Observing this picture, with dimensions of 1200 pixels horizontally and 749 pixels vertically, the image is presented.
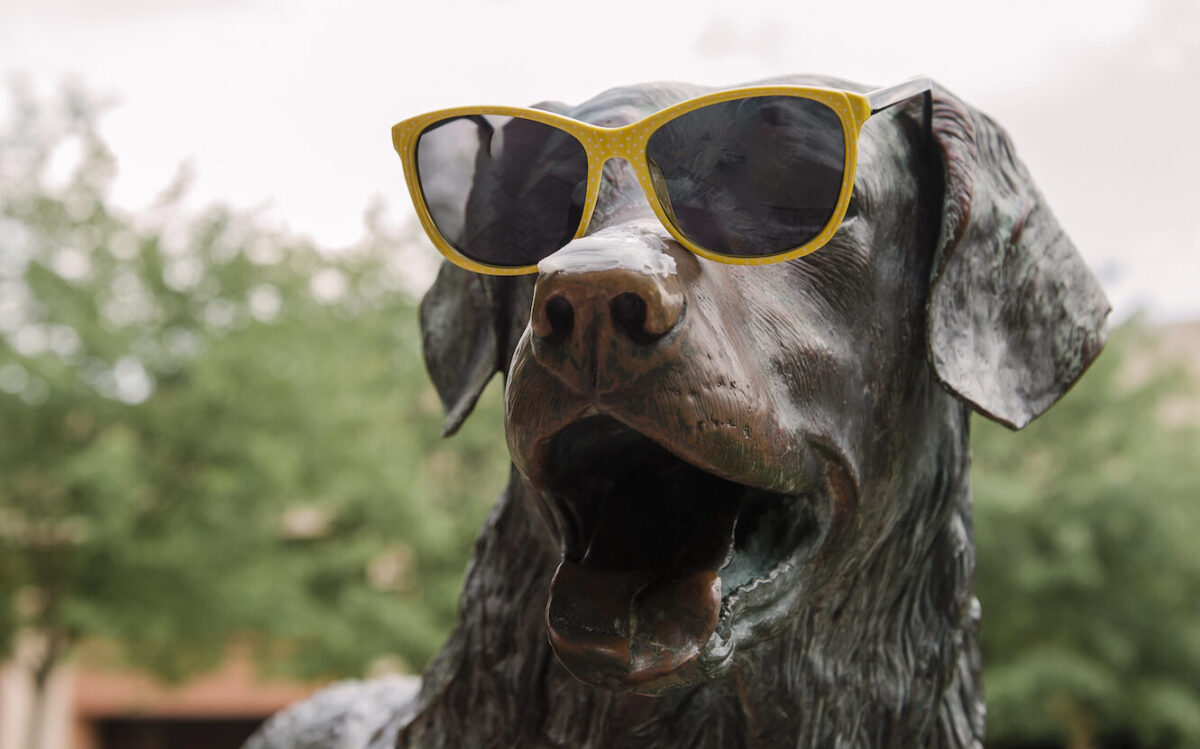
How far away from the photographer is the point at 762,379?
1771 millimetres

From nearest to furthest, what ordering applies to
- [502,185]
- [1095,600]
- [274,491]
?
[502,185] → [274,491] → [1095,600]

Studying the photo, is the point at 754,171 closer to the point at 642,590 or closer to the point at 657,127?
the point at 657,127

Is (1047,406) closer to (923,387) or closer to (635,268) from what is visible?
(923,387)

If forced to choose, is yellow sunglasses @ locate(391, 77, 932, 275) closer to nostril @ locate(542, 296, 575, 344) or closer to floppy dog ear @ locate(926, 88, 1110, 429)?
floppy dog ear @ locate(926, 88, 1110, 429)

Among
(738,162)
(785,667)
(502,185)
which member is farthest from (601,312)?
(785,667)

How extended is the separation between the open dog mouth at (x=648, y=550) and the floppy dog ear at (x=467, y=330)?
446mm

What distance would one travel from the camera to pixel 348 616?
13484 millimetres

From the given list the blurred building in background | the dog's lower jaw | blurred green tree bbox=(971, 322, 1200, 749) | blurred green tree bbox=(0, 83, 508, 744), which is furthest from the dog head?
the blurred building in background

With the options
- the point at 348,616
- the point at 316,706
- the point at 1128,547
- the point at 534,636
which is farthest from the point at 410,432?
the point at 534,636

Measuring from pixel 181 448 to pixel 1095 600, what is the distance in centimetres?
1099

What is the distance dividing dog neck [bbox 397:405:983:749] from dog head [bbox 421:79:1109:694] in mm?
66

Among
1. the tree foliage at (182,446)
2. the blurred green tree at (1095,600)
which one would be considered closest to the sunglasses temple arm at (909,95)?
the tree foliage at (182,446)

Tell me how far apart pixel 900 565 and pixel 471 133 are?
3.72 ft

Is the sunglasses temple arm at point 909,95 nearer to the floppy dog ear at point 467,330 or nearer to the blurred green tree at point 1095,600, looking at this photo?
the floppy dog ear at point 467,330
